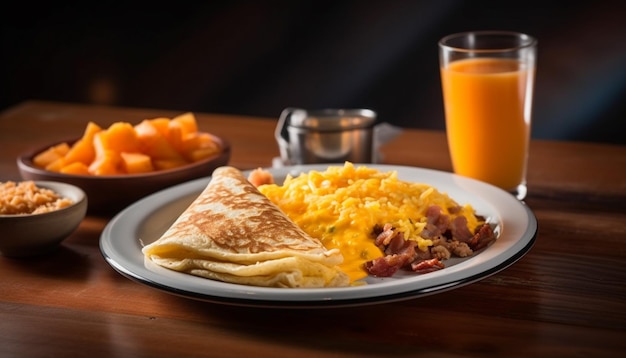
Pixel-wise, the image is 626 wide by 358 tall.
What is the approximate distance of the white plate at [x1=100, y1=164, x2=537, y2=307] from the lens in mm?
1570

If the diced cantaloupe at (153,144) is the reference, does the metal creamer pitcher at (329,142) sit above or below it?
below

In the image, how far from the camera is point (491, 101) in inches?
95.9

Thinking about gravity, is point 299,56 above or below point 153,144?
below

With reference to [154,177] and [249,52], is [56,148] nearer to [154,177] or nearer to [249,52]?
[154,177]

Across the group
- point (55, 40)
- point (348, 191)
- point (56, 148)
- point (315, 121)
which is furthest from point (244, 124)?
point (55, 40)

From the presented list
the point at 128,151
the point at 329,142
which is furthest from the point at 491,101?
the point at 128,151

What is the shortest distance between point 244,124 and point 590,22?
2.12m

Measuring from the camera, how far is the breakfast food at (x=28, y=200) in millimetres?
2070

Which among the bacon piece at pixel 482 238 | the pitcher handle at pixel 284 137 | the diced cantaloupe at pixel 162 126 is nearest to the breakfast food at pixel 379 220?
the bacon piece at pixel 482 238

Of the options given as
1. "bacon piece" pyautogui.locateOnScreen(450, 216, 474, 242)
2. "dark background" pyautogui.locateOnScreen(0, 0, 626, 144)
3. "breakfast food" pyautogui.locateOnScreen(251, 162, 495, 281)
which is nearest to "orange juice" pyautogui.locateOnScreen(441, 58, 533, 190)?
"breakfast food" pyautogui.locateOnScreen(251, 162, 495, 281)

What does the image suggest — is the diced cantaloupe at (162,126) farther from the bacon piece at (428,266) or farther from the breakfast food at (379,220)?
the bacon piece at (428,266)

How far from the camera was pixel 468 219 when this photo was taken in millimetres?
2053

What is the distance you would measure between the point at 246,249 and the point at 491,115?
100 cm

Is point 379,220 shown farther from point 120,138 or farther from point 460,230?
point 120,138
